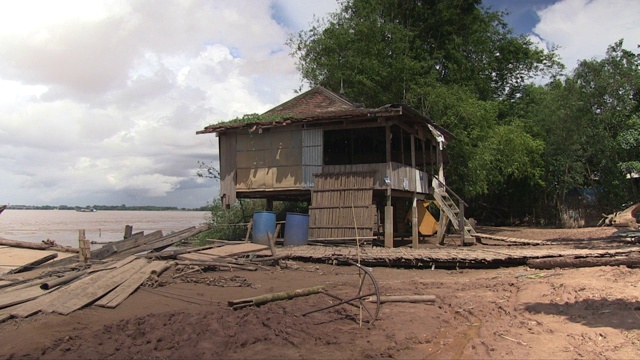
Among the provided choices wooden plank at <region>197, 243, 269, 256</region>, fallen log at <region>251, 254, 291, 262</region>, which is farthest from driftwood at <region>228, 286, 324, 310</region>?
wooden plank at <region>197, 243, 269, 256</region>

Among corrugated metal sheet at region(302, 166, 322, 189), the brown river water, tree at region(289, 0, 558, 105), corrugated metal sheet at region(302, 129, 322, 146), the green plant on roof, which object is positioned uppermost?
tree at region(289, 0, 558, 105)

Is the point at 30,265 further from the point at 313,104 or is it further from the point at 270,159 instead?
the point at 313,104

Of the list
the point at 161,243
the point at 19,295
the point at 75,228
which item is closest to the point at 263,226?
the point at 161,243

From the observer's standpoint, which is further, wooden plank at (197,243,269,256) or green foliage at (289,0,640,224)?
green foliage at (289,0,640,224)

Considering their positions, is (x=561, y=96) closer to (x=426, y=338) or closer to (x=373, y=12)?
(x=373, y=12)

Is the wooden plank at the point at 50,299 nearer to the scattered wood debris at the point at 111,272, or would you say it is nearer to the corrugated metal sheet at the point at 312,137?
the scattered wood debris at the point at 111,272

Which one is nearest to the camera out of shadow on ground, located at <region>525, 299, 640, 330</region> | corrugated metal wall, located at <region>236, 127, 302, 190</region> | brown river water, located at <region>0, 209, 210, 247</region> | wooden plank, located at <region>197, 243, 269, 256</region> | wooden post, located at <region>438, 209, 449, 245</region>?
shadow on ground, located at <region>525, 299, 640, 330</region>

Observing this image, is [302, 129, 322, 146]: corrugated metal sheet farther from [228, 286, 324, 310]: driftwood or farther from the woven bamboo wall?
[228, 286, 324, 310]: driftwood

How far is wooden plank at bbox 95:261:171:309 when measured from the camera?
334 inches

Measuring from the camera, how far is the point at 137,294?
9.33 m

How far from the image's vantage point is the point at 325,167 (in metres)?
15.9

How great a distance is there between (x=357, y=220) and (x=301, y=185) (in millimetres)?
2583

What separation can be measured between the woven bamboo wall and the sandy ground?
16.4 ft

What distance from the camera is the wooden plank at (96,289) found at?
26.4ft
